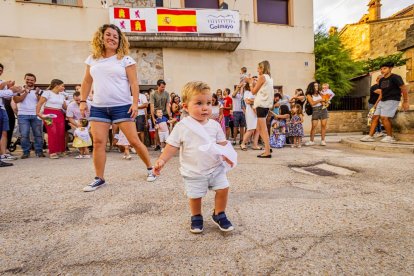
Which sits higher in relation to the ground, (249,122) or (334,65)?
(334,65)

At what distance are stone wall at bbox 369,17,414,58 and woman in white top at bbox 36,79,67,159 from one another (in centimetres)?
2661

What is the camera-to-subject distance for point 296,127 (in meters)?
7.15

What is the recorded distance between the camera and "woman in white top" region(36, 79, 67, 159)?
5.83 metres

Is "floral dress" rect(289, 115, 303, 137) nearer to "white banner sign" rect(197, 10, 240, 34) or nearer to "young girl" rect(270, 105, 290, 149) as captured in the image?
"young girl" rect(270, 105, 290, 149)

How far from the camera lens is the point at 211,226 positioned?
205 cm

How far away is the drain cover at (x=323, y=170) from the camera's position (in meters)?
3.78

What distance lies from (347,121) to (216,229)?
1416cm

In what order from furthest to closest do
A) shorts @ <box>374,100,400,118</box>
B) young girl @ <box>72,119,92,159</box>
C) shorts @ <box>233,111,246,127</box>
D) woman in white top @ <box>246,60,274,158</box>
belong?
shorts @ <box>233,111,246,127</box>, shorts @ <box>374,100,400,118</box>, young girl @ <box>72,119,92,159</box>, woman in white top @ <box>246,60,274,158</box>

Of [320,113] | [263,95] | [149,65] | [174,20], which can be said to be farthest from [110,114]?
[174,20]

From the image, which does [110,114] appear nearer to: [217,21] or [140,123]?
[140,123]

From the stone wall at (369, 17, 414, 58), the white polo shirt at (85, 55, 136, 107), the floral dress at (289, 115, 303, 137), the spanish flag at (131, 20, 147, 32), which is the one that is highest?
the stone wall at (369, 17, 414, 58)

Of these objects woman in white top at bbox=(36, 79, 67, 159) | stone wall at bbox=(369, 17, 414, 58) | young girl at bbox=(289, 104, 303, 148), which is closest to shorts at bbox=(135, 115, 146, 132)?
woman in white top at bbox=(36, 79, 67, 159)

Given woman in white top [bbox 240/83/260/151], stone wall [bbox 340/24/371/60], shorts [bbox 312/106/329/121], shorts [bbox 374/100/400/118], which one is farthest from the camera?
stone wall [bbox 340/24/371/60]

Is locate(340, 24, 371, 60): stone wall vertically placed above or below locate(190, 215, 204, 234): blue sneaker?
above
